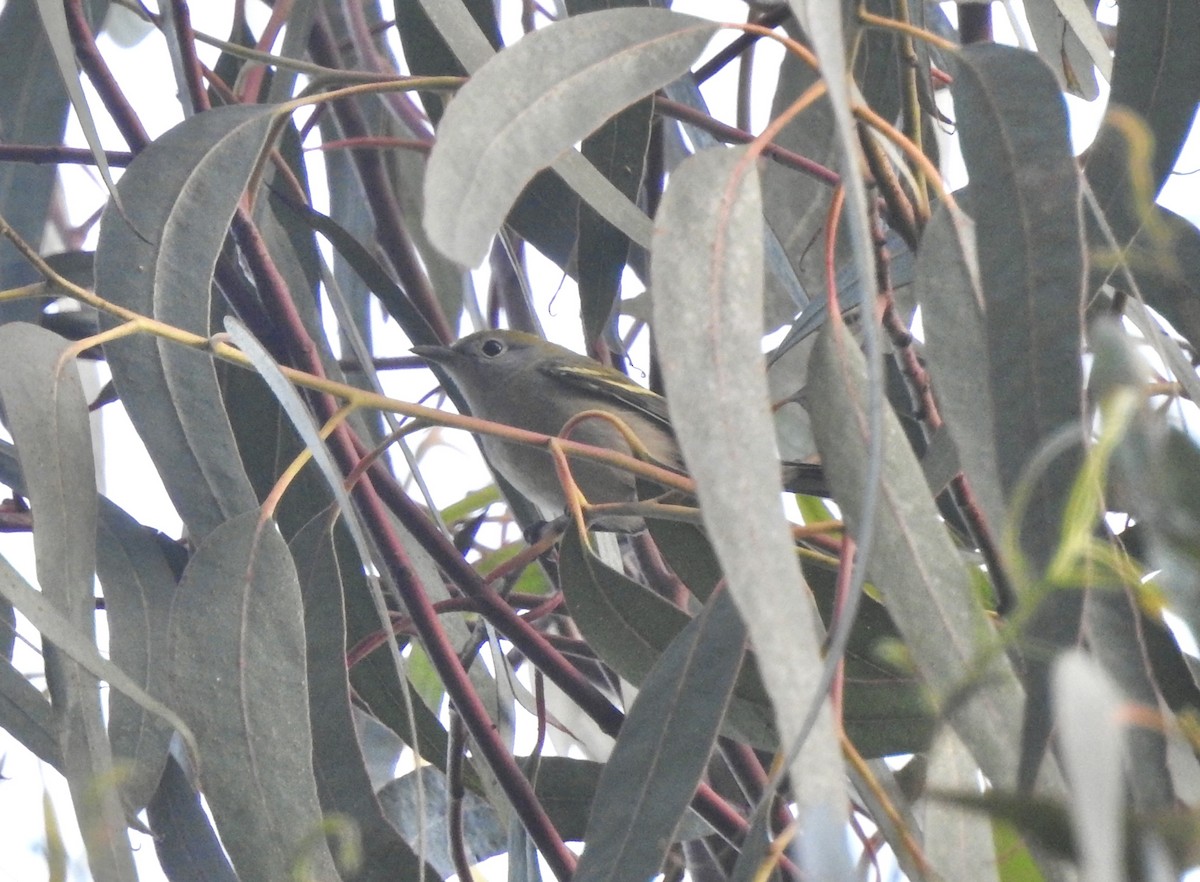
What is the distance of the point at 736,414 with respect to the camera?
1.12 meters

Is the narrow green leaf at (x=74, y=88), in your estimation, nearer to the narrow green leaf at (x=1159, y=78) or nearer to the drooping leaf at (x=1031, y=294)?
the drooping leaf at (x=1031, y=294)

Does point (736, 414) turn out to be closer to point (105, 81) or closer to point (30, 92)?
point (105, 81)

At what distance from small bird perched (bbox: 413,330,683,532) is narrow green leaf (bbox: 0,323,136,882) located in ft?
5.22

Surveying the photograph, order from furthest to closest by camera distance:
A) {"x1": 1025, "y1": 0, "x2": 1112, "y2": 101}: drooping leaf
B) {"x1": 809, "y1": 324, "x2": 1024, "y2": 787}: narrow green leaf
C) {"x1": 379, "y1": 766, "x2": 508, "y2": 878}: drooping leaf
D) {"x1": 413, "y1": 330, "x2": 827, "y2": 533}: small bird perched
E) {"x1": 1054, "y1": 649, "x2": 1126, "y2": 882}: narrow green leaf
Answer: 1. {"x1": 413, "y1": 330, "x2": 827, "y2": 533}: small bird perched
2. {"x1": 379, "y1": 766, "x2": 508, "y2": 878}: drooping leaf
3. {"x1": 1025, "y1": 0, "x2": 1112, "y2": 101}: drooping leaf
4. {"x1": 809, "y1": 324, "x2": 1024, "y2": 787}: narrow green leaf
5. {"x1": 1054, "y1": 649, "x2": 1126, "y2": 882}: narrow green leaf

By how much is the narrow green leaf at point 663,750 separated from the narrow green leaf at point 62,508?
472mm

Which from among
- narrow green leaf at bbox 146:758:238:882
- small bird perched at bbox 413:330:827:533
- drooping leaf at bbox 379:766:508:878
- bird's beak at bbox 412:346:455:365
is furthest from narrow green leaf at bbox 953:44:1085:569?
small bird perched at bbox 413:330:827:533

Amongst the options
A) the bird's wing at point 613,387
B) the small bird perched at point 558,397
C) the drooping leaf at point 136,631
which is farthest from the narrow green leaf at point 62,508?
the bird's wing at point 613,387

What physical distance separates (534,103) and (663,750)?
0.63 metres

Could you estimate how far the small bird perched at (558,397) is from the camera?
12.1ft

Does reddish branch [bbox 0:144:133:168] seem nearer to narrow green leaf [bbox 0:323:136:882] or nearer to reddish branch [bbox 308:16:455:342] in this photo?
narrow green leaf [bbox 0:323:136:882]

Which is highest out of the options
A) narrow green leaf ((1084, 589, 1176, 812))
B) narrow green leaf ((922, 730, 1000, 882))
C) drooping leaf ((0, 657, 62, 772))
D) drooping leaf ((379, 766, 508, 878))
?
drooping leaf ((0, 657, 62, 772))

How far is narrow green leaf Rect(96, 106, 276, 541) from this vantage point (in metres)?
1.69

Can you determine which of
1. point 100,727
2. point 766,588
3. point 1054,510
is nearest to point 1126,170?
point 1054,510

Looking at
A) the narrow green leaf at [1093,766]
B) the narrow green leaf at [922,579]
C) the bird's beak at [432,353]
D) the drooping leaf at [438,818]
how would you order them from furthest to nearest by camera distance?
the bird's beak at [432,353], the drooping leaf at [438,818], the narrow green leaf at [922,579], the narrow green leaf at [1093,766]
